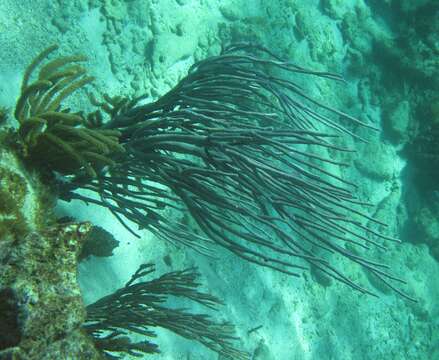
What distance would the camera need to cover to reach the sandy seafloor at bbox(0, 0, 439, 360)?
12.3 ft

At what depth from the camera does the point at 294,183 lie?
197 centimetres

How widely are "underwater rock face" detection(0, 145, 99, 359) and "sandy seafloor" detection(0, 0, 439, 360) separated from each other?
1.70 meters

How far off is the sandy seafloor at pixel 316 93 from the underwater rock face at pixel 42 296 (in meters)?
1.70

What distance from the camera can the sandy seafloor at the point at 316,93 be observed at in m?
3.74

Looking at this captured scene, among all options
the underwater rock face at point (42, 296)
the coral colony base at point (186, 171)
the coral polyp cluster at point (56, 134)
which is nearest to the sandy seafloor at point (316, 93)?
the coral colony base at point (186, 171)

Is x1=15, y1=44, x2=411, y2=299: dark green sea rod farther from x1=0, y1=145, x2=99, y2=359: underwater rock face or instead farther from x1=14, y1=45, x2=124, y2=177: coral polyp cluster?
x1=0, y1=145, x2=99, y2=359: underwater rock face

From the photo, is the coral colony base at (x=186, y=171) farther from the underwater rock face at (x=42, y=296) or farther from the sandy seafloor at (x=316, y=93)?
the sandy seafloor at (x=316, y=93)

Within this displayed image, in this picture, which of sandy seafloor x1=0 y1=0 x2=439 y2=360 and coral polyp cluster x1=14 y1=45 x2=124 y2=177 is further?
sandy seafloor x1=0 y1=0 x2=439 y2=360

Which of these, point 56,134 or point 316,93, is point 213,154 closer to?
point 56,134

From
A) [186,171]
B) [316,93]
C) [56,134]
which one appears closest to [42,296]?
[186,171]

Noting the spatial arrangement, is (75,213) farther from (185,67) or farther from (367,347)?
(367,347)

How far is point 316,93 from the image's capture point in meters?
7.26

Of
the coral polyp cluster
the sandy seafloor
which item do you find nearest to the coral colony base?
the coral polyp cluster

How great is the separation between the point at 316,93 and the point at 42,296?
6.55 metres
